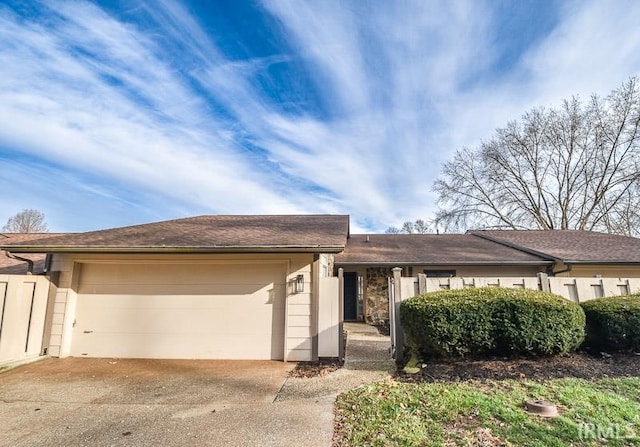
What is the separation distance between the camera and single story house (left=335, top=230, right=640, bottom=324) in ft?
35.4

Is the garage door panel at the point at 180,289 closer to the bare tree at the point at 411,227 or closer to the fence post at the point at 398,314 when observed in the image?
the fence post at the point at 398,314

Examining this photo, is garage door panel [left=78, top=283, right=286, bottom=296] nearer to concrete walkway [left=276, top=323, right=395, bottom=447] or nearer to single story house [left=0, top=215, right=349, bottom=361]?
single story house [left=0, top=215, right=349, bottom=361]

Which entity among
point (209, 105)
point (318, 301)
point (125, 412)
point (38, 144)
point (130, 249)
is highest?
point (209, 105)

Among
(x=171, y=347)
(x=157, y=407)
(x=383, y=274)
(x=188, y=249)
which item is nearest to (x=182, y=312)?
(x=171, y=347)

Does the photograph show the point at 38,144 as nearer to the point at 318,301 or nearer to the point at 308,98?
the point at 308,98

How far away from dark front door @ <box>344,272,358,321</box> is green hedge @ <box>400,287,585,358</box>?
309 inches

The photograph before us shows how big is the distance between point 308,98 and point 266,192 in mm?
6688

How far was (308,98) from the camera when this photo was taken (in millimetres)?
10797

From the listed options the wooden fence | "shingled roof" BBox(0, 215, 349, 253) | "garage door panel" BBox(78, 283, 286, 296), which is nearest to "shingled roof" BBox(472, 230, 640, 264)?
"shingled roof" BBox(0, 215, 349, 253)

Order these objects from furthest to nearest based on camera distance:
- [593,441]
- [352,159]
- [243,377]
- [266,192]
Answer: [266,192] → [352,159] → [243,377] → [593,441]

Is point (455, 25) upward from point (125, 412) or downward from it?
upward

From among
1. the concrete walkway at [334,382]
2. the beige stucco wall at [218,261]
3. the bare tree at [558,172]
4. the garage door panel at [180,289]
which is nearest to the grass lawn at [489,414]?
the concrete walkway at [334,382]

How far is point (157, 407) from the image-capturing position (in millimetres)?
3918

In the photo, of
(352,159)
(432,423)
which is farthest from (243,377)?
(352,159)
